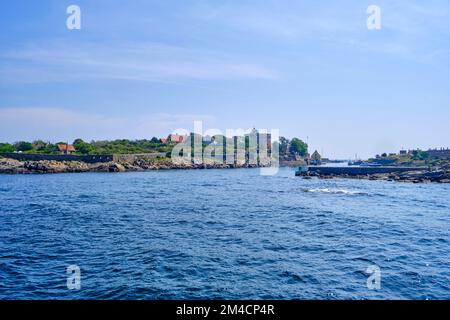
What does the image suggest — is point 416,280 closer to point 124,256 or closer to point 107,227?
point 124,256

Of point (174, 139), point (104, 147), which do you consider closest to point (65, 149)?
point (104, 147)

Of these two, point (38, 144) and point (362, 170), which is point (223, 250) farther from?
point (38, 144)

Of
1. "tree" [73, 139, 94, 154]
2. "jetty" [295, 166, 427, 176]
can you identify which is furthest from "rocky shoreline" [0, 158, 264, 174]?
"jetty" [295, 166, 427, 176]

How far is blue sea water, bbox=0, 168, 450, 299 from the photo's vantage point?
1576cm

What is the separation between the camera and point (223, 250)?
71.9ft

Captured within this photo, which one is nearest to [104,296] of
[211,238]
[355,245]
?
[211,238]

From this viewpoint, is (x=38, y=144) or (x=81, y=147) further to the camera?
(x=38, y=144)

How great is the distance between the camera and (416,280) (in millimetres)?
17172

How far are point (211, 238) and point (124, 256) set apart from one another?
22.2 feet

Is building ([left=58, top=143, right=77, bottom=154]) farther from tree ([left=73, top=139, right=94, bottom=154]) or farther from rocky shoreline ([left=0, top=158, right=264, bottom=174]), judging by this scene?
rocky shoreline ([left=0, top=158, right=264, bottom=174])
